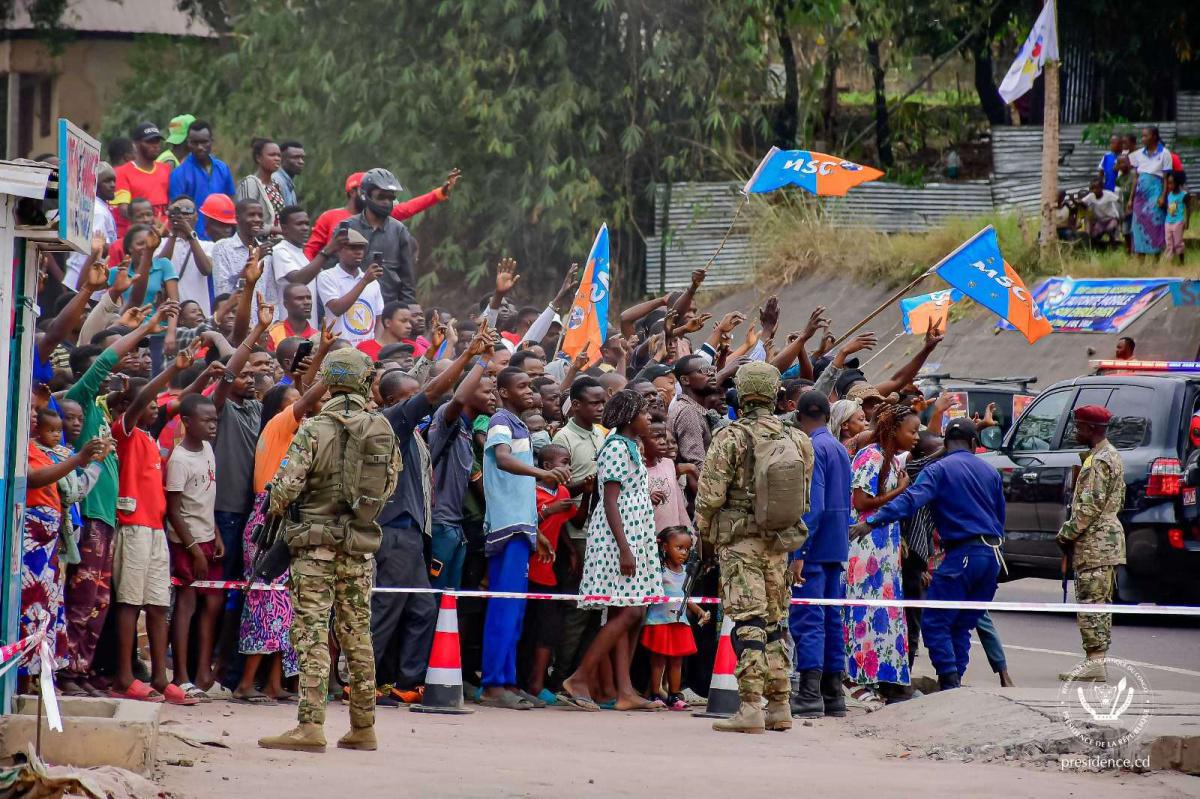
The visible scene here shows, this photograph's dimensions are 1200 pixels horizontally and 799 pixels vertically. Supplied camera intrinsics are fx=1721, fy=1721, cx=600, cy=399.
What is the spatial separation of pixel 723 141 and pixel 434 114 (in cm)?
484

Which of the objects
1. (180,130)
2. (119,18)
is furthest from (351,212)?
(119,18)

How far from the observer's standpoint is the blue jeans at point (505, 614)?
399 inches

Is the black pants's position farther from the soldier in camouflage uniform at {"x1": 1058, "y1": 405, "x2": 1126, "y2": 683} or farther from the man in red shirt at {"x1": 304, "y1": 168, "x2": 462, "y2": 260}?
the man in red shirt at {"x1": 304, "y1": 168, "x2": 462, "y2": 260}

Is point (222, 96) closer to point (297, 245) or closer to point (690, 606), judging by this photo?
point (297, 245)

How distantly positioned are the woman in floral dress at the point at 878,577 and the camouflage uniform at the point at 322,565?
377 centimetres

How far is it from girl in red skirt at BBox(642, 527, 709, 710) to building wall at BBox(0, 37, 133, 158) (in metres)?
28.9

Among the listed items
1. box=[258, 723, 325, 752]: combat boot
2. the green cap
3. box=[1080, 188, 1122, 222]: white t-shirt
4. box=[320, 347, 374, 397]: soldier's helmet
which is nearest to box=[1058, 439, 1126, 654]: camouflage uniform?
box=[320, 347, 374, 397]: soldier's helmet

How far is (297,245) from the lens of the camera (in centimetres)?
1405

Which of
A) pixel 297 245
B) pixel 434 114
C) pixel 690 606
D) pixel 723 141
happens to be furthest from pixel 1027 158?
pixel 690 606

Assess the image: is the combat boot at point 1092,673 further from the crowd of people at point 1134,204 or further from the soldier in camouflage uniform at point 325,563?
the crowd of people at point 1134,204

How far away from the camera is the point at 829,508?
10289 millimetres

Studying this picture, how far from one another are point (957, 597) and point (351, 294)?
208 inches

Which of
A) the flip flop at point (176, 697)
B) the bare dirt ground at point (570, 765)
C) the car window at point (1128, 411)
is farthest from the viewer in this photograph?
the car window at point (1128, 411)

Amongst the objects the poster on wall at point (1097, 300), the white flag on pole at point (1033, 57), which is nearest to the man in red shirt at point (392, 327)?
the white flag on pole at point (1033, 57)
